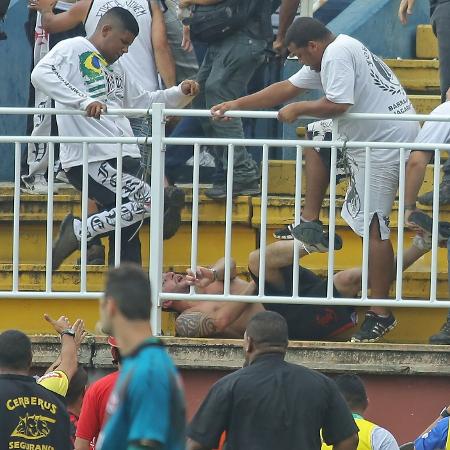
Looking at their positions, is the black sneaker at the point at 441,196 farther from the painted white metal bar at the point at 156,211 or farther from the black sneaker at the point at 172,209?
the painted white metal bar at the point at 156,211

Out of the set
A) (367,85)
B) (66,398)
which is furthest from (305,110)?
(66,398)

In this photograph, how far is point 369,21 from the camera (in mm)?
12555

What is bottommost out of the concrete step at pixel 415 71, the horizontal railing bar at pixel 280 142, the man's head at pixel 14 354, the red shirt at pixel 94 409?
the red shirt at pixel 94 409

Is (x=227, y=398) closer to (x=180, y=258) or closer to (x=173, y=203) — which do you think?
(x=173, y=203)

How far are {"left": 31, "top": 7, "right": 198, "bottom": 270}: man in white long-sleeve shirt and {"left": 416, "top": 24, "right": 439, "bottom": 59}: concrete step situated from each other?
3.34 meters

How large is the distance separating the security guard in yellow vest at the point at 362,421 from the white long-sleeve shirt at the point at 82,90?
2089mm

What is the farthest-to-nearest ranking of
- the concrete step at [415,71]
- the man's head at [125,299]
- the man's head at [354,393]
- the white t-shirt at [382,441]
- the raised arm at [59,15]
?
the concrete step at [415,71], the raised arm at [59,15], the man's head at [354,393], the white t-shirt at [382,441], the man's head at [125,299]

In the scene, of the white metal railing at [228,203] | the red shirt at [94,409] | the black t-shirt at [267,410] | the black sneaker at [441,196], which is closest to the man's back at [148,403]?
the black t-shirt at [267,410]

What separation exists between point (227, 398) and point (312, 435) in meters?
0.41

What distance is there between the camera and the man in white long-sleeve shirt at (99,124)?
363 inches

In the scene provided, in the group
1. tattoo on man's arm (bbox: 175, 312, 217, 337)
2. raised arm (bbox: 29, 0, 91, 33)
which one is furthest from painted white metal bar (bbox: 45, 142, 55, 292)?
raised arm (bbox: 29, 0, 91, 33)

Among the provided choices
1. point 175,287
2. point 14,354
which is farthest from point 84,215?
point 14,354

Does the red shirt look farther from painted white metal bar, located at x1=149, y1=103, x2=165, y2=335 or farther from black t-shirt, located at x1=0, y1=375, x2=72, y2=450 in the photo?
painted white metal bar, located at x1=149, y1=103, x2=165, y2=335

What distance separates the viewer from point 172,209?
30.4 feet
